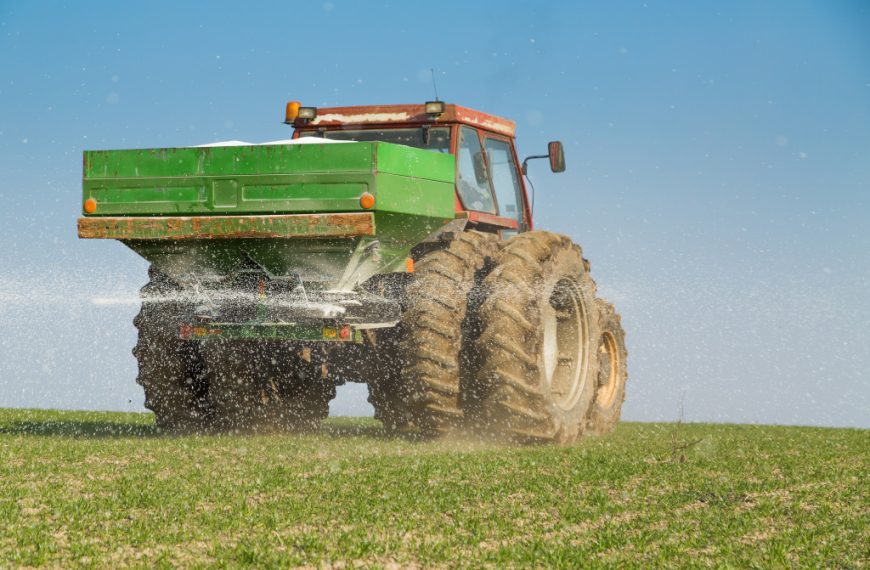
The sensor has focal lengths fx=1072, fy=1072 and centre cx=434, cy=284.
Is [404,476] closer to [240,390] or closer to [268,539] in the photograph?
[268,539]

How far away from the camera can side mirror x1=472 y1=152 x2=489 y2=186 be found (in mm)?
12000

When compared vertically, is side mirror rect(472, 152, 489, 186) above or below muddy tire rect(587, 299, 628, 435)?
above

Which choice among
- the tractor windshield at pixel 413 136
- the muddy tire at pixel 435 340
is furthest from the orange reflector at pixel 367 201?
the tractor windshield at pixel 413 136

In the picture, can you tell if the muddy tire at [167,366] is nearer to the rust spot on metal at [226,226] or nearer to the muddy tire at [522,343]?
the rust spot on metal at [226,226]

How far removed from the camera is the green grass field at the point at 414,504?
19.9ft

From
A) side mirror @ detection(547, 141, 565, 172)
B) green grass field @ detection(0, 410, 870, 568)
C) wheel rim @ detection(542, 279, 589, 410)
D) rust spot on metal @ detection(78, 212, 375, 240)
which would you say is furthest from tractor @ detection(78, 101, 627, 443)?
side mirror @ detection(547, 141, 565, 172)

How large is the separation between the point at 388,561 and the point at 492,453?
435cm

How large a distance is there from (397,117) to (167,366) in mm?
3774

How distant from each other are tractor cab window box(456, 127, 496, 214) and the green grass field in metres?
2.74

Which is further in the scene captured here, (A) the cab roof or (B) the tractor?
(A) the cab roof

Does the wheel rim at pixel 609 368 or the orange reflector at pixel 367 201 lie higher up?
the orange reflector at pixel 367 201

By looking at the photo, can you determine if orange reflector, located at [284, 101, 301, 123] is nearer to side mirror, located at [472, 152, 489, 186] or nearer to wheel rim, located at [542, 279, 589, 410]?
side mirror, located at [472, 152, 489, 186]

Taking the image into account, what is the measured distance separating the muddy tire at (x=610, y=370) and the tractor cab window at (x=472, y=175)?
2332 mm

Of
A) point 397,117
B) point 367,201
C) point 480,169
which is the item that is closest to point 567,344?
point 480,169
